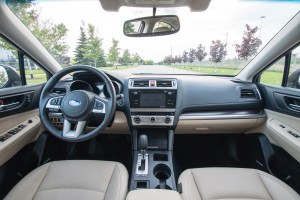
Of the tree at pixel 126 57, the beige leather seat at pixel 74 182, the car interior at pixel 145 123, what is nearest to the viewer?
the beige leather seat at pixel 74 182

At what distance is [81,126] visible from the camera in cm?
166

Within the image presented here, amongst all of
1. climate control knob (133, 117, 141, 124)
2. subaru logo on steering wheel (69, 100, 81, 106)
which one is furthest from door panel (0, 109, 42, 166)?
climate control knob (133, 117, 141, 124)

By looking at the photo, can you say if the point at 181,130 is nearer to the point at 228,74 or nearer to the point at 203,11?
the point at 228,74

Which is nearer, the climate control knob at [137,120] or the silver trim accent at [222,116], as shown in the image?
the climate control knob at [137,120]

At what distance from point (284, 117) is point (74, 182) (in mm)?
1793

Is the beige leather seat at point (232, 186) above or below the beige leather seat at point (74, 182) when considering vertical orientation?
below

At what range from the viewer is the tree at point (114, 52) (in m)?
2.37

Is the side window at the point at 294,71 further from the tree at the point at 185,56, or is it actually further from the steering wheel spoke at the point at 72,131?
the steering wheel spoke at the point at 72,131

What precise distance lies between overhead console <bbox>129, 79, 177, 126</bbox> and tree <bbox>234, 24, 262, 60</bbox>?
0.86 metres

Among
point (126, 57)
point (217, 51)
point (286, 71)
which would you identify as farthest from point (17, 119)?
point (286, 71)

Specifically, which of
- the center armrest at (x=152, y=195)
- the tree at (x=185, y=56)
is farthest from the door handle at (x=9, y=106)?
the tree at (x=185, y=56)

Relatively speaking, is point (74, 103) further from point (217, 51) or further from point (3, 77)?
point (217, 51)

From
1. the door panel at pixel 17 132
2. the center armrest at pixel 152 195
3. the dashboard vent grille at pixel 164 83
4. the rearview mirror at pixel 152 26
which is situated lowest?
the center armrest at pixel 152 195

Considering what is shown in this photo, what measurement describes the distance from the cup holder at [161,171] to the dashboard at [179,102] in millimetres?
372
